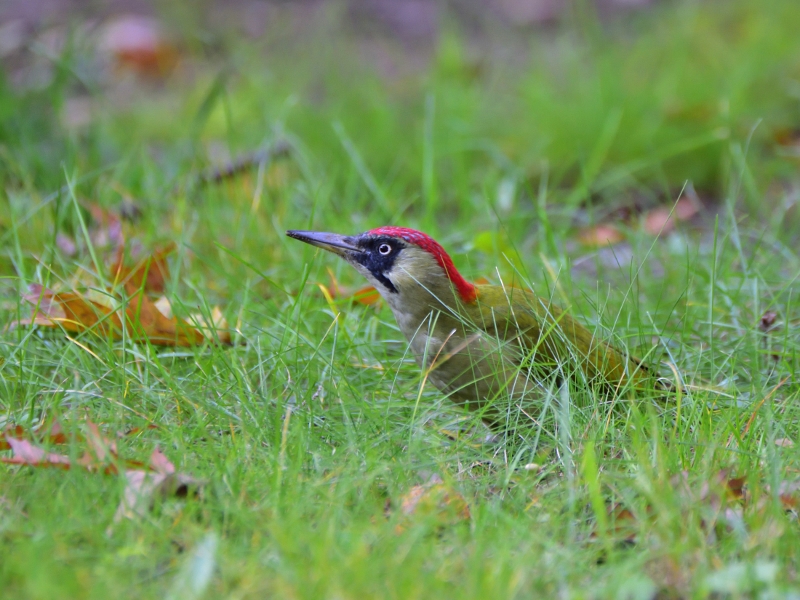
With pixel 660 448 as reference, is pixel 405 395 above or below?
below

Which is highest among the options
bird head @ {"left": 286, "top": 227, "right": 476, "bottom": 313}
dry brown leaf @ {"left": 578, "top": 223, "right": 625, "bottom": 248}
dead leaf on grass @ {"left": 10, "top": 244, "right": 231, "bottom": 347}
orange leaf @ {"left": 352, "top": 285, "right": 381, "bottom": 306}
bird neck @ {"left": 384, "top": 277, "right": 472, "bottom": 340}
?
bird head @ {"left": 286, "top": 227, "right": 476, "bottom": 313}

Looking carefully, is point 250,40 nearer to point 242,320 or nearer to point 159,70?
point 159,70

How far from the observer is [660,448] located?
184cm

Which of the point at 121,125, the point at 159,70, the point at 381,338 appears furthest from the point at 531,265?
the point at 159,70

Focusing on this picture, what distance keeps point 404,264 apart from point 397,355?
327 mm

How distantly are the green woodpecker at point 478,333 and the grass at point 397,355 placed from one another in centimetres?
9

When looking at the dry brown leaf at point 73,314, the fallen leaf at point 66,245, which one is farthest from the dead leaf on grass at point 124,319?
the fallen leaf at point 66,245

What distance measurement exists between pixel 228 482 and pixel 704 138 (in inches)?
108

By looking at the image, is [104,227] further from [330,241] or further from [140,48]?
[140,48]

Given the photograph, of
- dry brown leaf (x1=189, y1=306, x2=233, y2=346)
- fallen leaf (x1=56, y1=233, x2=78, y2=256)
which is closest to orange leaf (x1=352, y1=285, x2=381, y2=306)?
dry brown leaf (x1=189, y1=306, x2=233, y2=346)

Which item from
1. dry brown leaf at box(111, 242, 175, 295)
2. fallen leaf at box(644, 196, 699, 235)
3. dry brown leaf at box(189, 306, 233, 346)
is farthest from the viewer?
fallen leaf at box(644, 196, 699, 235)

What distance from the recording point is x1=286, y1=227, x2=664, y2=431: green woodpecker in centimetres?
229

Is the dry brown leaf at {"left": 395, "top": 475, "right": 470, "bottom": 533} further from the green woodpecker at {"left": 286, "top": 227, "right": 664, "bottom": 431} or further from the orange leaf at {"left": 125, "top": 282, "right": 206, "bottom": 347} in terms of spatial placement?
the orange leaf at {"left": 125, "top": 282, "right": 206, "bottom": 347}

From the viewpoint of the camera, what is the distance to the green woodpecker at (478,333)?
2.29 m
